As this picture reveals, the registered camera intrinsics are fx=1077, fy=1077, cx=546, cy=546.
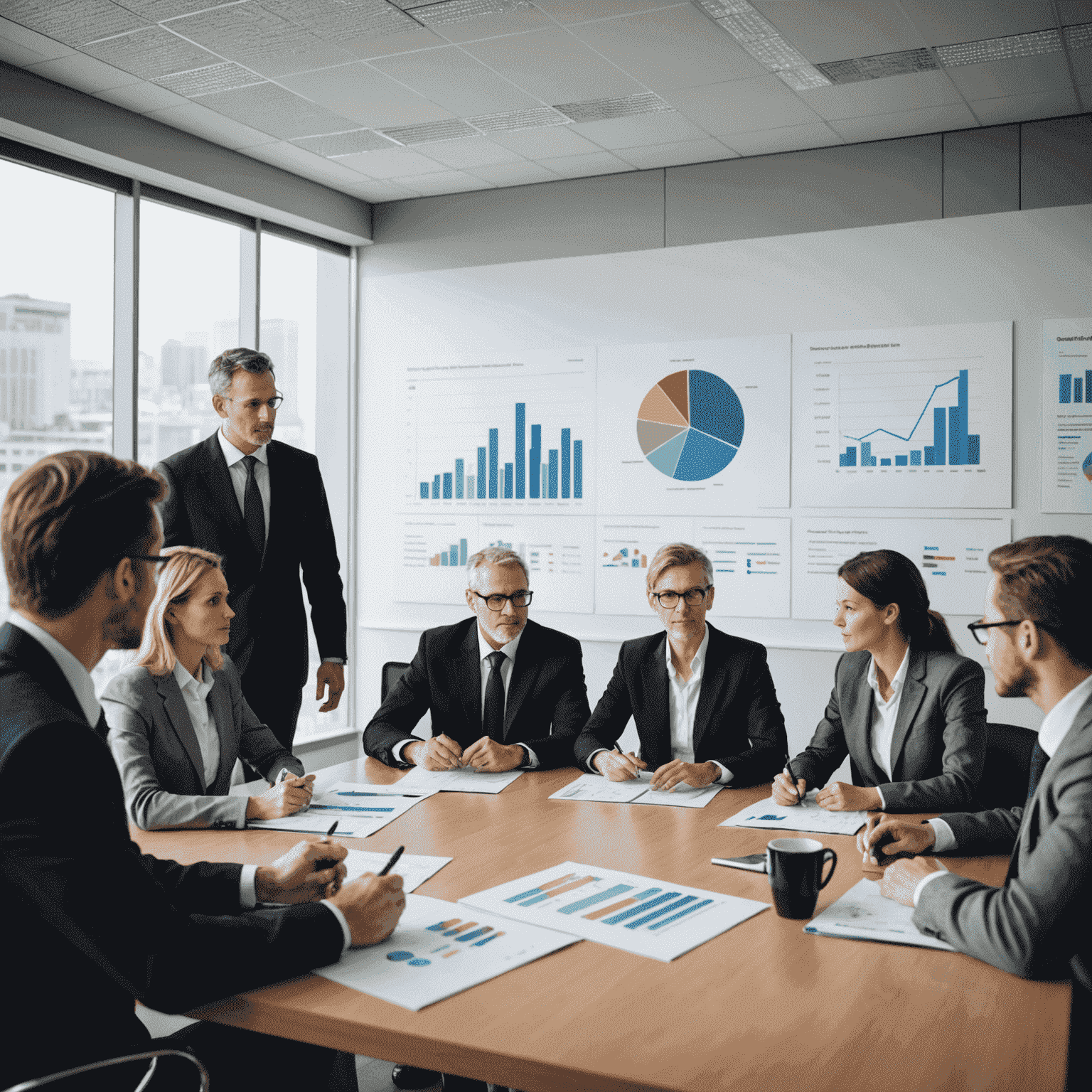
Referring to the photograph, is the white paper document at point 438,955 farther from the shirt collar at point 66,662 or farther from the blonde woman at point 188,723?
the blonde woman at point 188,723

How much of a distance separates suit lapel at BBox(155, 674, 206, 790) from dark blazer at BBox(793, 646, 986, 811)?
4.66 ft

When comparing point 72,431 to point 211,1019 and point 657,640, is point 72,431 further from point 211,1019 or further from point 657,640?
point 211,1019

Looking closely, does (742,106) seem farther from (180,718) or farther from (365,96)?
(180,718)

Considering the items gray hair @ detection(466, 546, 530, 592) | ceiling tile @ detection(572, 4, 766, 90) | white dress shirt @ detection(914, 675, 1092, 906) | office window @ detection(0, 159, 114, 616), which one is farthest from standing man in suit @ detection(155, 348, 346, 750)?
white dress shirt @ detection(914, 675, 1092, 906)

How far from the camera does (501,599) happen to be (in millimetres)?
3287

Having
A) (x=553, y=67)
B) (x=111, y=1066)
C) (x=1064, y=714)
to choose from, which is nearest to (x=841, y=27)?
(x=553, y=67)

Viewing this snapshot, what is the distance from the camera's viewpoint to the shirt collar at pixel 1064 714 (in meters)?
1.68

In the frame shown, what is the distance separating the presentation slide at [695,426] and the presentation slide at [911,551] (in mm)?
255

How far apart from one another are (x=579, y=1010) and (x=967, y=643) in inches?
150

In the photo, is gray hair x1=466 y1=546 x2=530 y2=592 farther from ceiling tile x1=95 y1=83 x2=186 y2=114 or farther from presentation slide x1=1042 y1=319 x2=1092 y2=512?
presentation slide x1=1042 y1=319 x2=1092 y2=512

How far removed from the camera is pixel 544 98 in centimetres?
445

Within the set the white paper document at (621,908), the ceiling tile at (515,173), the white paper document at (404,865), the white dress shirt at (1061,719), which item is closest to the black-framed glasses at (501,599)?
the white paper document at (404,865)

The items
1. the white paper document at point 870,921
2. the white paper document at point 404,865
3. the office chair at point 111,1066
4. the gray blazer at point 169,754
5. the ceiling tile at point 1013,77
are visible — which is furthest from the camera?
the ceiling tile at point 1013,77

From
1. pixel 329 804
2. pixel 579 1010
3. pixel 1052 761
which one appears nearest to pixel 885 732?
pixel 1052 761
